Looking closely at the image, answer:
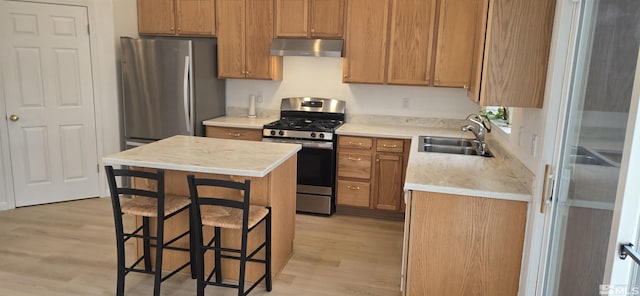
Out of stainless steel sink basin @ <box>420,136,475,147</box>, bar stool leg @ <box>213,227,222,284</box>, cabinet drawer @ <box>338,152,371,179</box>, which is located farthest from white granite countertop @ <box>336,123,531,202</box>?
bar stool leg @ <box>213,227,222,284</box>

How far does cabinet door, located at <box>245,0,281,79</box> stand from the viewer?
4.54m

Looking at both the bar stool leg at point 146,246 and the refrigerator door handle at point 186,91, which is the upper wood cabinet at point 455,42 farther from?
the bar stool leg at point 146,246

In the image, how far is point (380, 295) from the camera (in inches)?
115

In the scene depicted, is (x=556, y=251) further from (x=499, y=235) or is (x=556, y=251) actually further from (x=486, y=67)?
(x=486, y=67)

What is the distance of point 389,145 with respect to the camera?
13.9 ft

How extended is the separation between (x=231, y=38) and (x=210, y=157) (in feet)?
7.36

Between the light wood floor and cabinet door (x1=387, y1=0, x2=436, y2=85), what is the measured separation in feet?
4.84

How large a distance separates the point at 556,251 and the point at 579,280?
281mm

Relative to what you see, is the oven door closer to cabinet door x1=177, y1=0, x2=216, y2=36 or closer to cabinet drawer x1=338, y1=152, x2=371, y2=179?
cabinet drawer x1=338, y1=152, x2=371, y2=179

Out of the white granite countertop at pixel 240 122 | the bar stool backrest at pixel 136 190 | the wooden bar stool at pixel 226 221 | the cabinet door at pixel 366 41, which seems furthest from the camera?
the white granite countertop at pixel 240 122

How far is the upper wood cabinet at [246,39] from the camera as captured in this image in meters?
4.56

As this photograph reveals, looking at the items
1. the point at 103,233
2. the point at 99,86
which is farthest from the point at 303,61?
the point at 103,233

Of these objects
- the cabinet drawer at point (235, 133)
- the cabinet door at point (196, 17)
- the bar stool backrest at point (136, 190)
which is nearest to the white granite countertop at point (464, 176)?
the bar stool backrest at point (136, 190)

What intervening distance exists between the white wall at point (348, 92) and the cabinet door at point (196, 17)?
2.26ft
